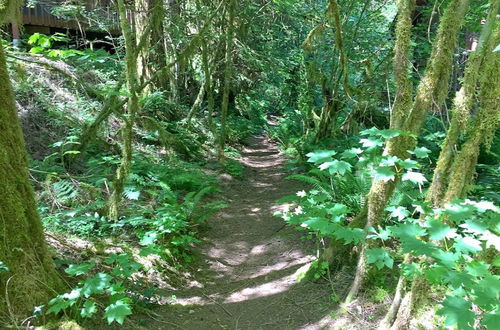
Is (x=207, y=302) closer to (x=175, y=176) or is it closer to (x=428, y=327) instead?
(x=428, y=327)

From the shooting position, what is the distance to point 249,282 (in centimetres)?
500

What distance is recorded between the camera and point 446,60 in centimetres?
322

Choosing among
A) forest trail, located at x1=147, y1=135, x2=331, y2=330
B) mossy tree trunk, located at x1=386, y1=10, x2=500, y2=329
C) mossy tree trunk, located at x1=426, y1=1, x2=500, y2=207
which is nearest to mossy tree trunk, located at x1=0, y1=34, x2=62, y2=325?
forest trail, located at x1=147, y1=135, x2=331, y2=330

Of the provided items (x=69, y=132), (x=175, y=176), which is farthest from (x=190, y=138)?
(x=69, y=132)

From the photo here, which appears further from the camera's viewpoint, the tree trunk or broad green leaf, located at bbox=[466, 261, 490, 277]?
the tree trunk

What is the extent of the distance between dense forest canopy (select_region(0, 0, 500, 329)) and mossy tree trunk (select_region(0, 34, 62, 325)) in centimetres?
1

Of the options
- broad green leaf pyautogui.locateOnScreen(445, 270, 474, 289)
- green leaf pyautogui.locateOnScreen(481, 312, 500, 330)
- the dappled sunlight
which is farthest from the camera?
the dappled sunlight

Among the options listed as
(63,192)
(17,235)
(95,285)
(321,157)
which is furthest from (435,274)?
(63,192)

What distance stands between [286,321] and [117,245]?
2.11 metres

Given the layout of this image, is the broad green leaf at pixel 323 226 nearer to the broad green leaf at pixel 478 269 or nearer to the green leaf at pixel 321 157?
the green leaf at pixel 321 157

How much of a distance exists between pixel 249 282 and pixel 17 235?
2890 millimetres

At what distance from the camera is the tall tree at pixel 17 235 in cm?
282

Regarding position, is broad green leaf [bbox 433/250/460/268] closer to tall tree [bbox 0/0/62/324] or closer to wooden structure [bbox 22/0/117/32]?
tall tree [bbox 0/0/62/324]

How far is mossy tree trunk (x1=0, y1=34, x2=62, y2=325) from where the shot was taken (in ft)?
9.26
